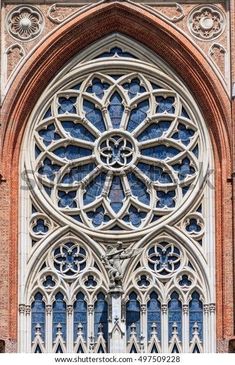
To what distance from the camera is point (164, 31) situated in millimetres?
51125

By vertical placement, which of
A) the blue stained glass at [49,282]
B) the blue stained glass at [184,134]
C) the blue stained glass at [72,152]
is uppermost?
the blue stained glass at [184,134]

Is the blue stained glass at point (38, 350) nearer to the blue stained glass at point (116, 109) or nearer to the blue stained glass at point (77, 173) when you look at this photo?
the blue stained glass at point (77, 173)

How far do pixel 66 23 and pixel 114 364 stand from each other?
30.1 feet

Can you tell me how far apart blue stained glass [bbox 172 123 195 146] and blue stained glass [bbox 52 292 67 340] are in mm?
4846

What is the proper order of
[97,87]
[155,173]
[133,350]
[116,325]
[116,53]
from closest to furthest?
[116,325]
[133,350]
[155,173]
[97,87]
[116,53]

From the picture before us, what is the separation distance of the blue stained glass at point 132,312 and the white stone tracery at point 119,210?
112 millimetres

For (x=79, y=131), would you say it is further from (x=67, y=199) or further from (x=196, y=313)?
(x=196, y=313)

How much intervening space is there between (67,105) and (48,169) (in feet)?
5.63

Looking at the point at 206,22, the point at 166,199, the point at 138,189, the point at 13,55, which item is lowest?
the point at 166,199

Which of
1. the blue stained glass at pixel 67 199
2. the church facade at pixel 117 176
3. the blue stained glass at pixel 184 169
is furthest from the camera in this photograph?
the blue stained glass at pixel 184 169

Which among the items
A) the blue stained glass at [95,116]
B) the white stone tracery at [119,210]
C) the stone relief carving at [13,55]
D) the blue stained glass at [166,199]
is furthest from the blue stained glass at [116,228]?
the stone relief carving at [13,55]

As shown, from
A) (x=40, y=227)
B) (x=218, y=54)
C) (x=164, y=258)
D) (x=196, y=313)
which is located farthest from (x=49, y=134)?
(x=196, y=313)

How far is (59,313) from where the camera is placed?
50094 millimetres

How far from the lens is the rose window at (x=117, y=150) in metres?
50.6
